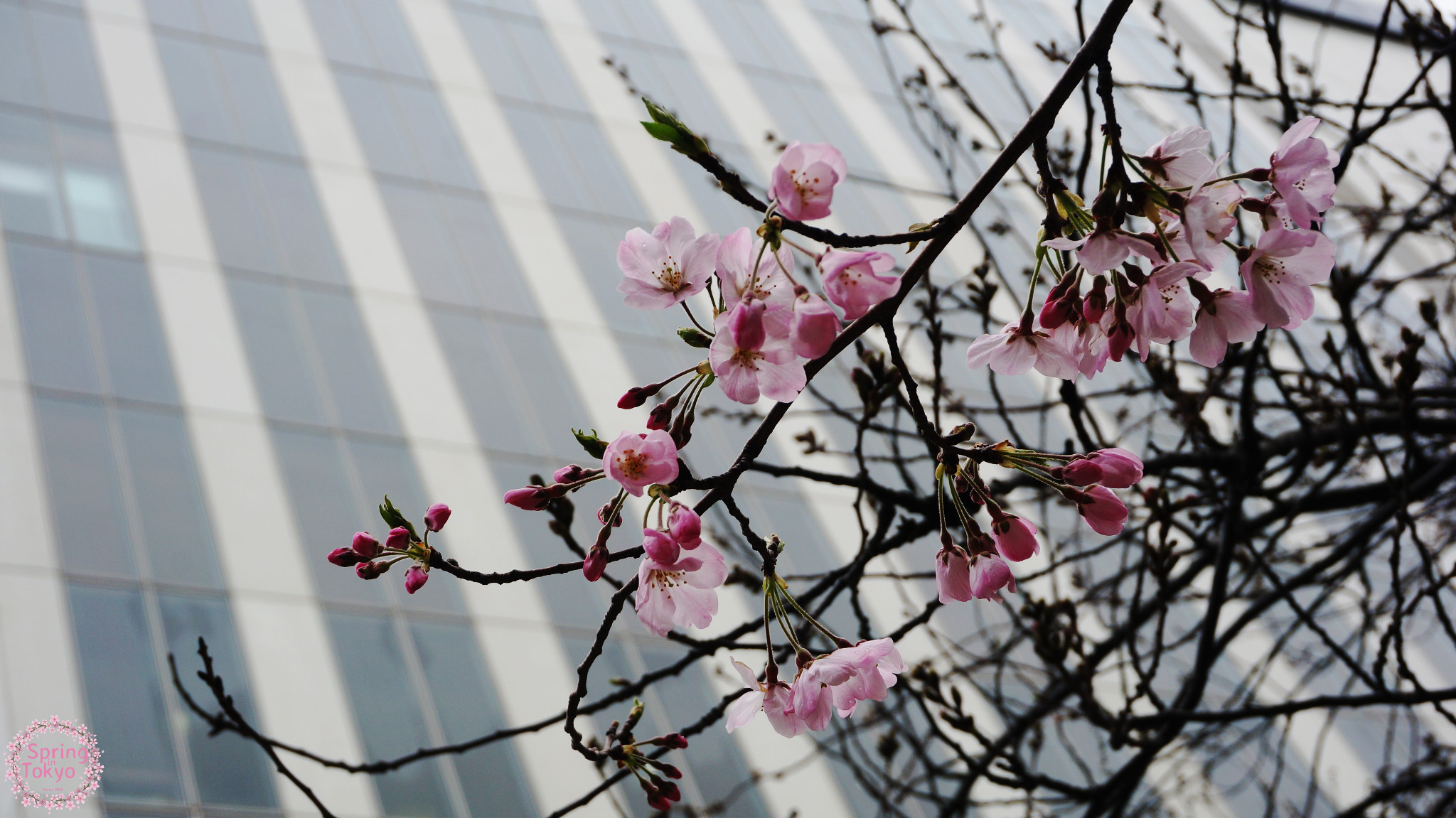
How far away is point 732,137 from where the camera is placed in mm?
13758

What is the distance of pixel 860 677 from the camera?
131 centimetres

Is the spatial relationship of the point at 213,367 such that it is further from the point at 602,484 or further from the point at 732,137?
the point at 732,137

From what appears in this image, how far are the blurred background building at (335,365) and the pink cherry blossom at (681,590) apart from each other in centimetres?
400

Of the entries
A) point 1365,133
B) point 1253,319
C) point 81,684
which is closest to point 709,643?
point 1253,319

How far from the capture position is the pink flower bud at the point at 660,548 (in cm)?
111

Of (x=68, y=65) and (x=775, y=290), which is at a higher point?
(x=68, y=65)

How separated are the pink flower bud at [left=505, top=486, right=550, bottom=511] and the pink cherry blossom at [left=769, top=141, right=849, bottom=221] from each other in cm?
45

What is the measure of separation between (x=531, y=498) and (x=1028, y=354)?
649 millimetres

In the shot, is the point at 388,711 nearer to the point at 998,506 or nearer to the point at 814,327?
the point at 998,506

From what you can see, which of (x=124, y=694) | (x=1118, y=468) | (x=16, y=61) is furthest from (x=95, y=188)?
(x=1118, y=468)

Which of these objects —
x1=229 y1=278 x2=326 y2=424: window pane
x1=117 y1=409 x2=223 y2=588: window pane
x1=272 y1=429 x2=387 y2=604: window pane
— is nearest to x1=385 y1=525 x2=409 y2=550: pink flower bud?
x1=272 y1=429 x2=387 y2=604: window pane

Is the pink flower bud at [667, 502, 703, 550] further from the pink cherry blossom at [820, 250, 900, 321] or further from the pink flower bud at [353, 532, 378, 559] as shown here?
the pink flower bud at [353, 532, 378, 559]

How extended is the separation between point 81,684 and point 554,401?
4.70 metres

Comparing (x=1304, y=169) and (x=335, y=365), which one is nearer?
(x=1304, y=169)
